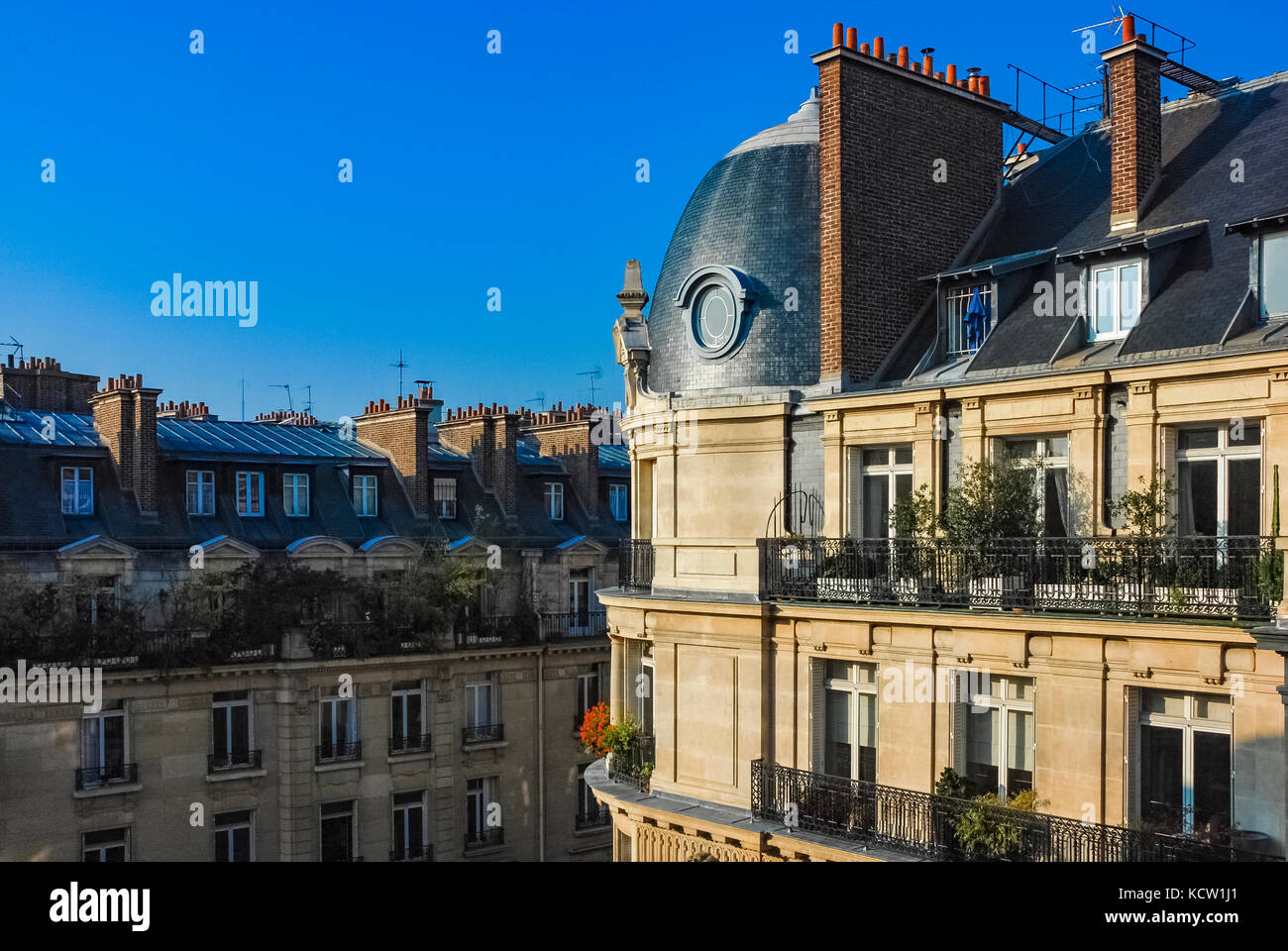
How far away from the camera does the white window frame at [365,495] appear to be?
37281mm

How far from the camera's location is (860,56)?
64.7ft

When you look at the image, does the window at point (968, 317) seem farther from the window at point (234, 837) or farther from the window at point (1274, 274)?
the window at point (234, 837)

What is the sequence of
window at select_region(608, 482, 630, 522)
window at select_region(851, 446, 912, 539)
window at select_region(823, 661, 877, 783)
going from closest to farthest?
window at select_region(823, 661, 877, 783) < window at select_region(851, 446, 912, 539) < window at select_region(608, 482, 630, 522)

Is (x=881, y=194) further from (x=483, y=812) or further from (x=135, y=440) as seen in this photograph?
(x=483, y=812)

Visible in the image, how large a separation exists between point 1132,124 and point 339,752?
25.5 meters

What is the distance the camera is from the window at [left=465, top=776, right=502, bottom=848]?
35688 mm

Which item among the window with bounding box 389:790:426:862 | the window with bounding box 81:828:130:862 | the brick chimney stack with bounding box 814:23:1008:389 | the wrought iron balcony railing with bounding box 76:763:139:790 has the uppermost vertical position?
the brick chimney stack with bounding box 814:23:1008:389

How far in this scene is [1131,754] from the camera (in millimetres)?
15203

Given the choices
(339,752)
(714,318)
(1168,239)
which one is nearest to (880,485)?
(714,318)

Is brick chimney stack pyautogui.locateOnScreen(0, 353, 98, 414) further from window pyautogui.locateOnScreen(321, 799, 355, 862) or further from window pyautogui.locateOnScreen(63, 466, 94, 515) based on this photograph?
window pyautogui.locateOnScreen(321, 799, 355, 862)

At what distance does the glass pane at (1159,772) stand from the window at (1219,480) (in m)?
2.58

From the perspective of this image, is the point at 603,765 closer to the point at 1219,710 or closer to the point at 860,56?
the point at 1219,710

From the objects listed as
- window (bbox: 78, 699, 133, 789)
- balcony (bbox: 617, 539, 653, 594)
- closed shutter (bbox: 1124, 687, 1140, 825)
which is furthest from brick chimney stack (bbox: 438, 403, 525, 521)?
closed shutter (bbox: 1124, 687, 1140, 825)

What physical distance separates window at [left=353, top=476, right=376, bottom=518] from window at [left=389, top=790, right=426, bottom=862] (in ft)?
28.4
